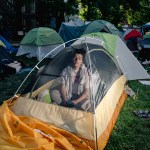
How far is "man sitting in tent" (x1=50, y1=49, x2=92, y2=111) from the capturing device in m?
5.10

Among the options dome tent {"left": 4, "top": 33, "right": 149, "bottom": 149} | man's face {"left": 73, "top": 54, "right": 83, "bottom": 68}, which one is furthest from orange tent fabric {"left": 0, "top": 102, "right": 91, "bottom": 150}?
man's face {"left": 73, "top": 54, "right": 83, "bottom": 68}

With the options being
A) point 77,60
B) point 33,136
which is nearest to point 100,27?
point 77,60

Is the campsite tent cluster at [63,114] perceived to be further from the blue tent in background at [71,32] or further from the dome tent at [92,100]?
the blue tent in background at [71,32]

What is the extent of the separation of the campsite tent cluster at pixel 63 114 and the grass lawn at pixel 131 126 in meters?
0.17

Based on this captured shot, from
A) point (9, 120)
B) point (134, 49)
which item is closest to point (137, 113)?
point (9, 120)

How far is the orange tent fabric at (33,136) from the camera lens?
162 inches

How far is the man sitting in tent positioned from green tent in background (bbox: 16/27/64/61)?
769 cm

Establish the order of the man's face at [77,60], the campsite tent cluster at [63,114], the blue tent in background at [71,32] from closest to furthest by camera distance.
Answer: the campsite tent cluster at [63,114]
the man's face at [77,60]
the blue tent in background at [71,32]

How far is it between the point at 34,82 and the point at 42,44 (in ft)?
25.3

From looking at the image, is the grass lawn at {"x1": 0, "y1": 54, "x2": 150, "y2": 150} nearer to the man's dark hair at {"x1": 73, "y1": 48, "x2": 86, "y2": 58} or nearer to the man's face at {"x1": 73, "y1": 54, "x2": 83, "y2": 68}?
the man's face at {"x1": 73, "y1": 54, "x2": 83, "y2": 68}

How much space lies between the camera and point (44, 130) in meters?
4.48

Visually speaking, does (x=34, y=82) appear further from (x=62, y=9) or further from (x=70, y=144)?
(x=62, y=9)

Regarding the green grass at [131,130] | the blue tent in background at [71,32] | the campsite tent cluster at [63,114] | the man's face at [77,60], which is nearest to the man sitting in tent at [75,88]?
the man's face at [77,60]

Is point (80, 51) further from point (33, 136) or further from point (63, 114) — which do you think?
point (33, 136)
